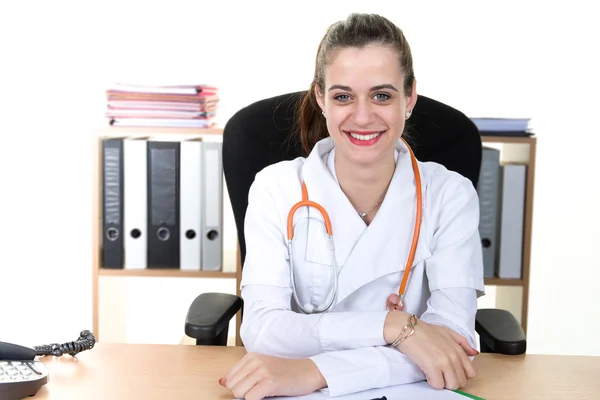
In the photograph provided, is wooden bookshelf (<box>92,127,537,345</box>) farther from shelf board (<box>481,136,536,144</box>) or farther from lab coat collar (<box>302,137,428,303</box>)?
lab coat collar (<box>302,137,428,303</box>)

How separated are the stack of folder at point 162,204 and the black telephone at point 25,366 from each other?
1079mm

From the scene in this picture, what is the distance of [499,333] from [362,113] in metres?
0.48

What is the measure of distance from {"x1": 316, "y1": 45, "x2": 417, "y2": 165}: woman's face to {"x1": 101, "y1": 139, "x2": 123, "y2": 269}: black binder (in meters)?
1.05

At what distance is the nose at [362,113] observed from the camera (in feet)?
4.90

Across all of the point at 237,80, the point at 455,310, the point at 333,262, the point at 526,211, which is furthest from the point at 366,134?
the point at 237,80

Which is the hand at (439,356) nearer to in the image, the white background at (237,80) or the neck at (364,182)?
the neck at (364,182)

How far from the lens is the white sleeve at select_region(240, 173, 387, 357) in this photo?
1.35 metres

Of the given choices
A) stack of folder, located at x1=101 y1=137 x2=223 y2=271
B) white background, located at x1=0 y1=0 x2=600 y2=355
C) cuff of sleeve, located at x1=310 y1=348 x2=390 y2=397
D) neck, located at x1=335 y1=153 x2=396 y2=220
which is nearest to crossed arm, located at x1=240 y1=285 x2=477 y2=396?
cuff of sleeve, located at x1=310 y1=348 x2=390 y2=397

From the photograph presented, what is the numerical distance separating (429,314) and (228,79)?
1.63 metres

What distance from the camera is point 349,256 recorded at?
1546 millimetres

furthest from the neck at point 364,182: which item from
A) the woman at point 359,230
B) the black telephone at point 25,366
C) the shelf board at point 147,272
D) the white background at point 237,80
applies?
the white background at point 237,80

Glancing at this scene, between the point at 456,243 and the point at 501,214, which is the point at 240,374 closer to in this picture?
the point at 456,243

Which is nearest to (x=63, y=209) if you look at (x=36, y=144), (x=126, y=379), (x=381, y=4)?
(x=36, y=144)

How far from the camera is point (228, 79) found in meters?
2.88
